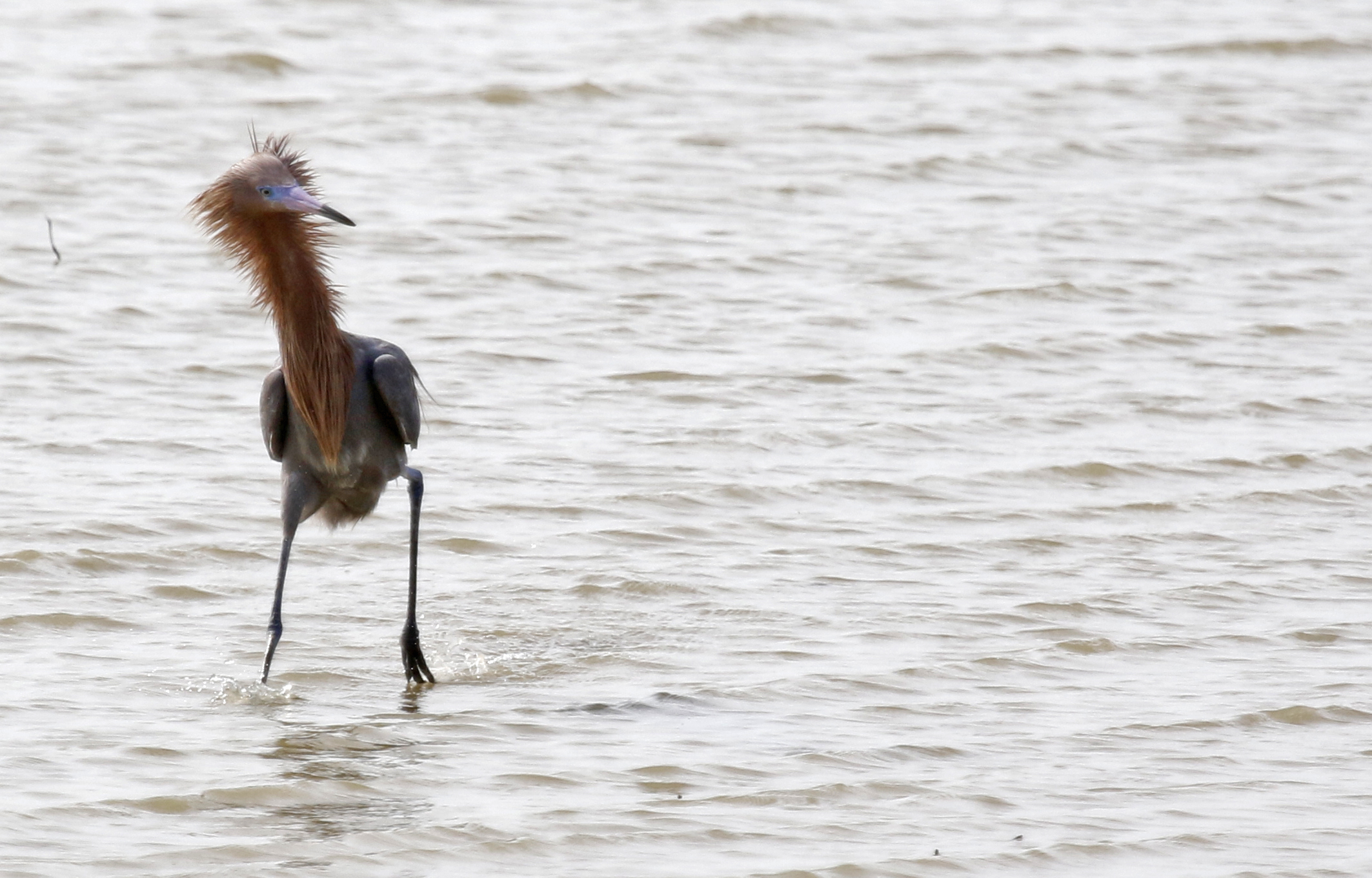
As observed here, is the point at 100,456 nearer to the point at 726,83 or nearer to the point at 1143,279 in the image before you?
the point at 1143,279

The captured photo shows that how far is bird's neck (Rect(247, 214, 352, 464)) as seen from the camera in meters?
7.07

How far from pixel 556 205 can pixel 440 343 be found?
2.88 metres

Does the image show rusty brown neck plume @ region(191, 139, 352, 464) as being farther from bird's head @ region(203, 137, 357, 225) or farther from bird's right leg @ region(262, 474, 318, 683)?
bird's right leg @ region(262, 474, 318, 683)

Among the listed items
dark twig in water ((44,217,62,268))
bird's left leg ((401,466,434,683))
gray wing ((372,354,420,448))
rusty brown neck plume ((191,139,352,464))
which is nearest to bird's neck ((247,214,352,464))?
rusty brown neck plume ((191,139,352,464))

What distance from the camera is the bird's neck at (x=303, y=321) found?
7.07 meters

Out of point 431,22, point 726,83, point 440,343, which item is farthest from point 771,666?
point 431,22

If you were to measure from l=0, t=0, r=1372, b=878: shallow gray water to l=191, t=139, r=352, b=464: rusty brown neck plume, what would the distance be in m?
0.94

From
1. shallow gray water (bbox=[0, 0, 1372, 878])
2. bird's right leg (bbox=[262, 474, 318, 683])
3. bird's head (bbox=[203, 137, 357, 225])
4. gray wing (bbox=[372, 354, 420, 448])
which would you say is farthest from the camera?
gray wing (bbox=[372, 354, 420, 448])

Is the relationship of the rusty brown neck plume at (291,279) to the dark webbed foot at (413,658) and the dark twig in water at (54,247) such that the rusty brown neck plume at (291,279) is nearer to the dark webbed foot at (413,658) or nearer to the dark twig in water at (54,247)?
the dark webbed foot at (413,658)

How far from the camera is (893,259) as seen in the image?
527 inches

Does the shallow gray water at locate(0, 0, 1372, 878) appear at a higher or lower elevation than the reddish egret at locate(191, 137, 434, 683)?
lower

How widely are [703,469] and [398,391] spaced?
2745 mm

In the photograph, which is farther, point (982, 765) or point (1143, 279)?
point (1143, 279)

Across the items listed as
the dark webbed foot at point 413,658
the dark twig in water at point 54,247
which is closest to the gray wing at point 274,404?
the dark webbed foot at point 413,658
